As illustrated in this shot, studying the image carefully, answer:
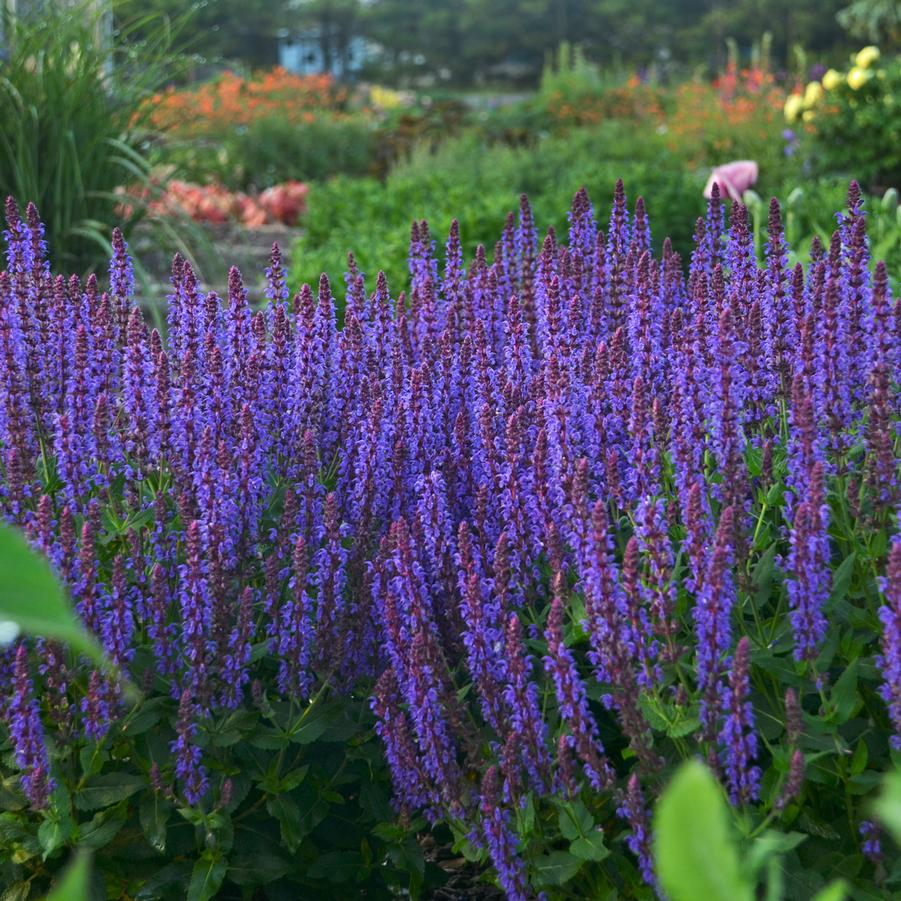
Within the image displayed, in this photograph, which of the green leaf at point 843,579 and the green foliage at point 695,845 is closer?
the green foliage at point 695,845

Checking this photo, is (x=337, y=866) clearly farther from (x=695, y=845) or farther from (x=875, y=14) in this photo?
(x=875, y=14)

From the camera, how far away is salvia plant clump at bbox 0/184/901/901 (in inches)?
87.3

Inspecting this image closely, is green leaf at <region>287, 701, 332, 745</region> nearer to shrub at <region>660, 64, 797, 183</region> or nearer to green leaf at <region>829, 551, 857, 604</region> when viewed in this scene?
green leaf at <region>829, 551, 857, 604</region>

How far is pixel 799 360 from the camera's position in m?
2.53

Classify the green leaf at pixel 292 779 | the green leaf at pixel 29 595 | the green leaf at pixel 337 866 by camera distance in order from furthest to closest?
the green leaf at pixel 337 866 → the green leaf at pixel 292 779 → the green leaf at pixel 29 595

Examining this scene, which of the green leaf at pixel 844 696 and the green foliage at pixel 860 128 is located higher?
the green leaf at pixel 844 696

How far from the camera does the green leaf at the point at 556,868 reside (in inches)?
88.1

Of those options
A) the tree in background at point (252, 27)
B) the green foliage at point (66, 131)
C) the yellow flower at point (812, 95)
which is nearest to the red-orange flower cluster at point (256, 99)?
the yellow flower at point (812, 95)

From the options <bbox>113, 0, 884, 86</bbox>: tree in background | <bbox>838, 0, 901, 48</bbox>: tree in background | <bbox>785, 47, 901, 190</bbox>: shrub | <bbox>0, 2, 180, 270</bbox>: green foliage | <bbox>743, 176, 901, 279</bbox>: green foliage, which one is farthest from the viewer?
<bbox>113, 0, 884, 86</bbox>: tree in background

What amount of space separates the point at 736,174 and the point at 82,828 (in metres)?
5.60

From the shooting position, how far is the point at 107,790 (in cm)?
244

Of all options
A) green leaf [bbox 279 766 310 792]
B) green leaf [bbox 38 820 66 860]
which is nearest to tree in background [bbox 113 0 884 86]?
green leaf [bbox 279 766 310 792]

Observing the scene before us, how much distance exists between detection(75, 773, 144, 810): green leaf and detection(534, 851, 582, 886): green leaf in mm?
802

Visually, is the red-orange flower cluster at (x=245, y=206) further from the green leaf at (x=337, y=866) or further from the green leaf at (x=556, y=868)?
the green leaf at (x=556, y=868)
